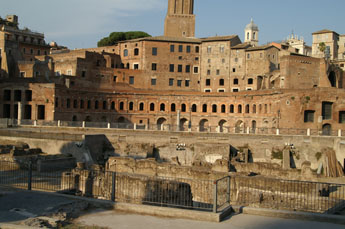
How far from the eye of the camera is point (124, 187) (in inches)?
643

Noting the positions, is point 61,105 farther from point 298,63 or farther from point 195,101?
point 298,63

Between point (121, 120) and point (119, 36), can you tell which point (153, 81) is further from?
point (119, 36)

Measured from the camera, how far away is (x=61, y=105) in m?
52.2

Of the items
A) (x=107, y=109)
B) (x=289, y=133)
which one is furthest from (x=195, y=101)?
(x=289, y=133)

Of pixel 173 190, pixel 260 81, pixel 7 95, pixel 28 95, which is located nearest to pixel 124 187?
pixel 173 190

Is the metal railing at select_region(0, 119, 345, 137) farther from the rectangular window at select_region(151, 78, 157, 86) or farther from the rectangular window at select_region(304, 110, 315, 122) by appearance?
the rectangular window at select_region(151, 78, 157, 86)

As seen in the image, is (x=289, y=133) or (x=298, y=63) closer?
(x=289, y=133)

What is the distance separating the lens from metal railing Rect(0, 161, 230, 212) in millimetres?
14734

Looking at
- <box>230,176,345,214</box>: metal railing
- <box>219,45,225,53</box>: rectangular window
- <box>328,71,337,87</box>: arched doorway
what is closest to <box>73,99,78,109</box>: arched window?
<box>219,45,225,53</box>: rectangular window

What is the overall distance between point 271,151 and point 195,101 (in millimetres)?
26112

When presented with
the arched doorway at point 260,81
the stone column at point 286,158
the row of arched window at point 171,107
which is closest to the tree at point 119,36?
the row of arched window at point 171,107

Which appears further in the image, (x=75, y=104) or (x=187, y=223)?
(x=75, y=104)

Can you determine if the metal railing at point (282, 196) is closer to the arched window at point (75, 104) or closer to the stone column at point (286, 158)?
the stone column at point (286, 158)

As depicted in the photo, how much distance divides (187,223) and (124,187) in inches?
249
